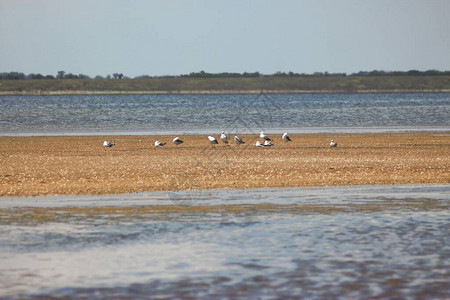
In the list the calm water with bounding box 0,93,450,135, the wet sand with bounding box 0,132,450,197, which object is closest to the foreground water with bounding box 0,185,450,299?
the wet sand with bounding box 0,132,450,197

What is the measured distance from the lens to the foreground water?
471 inches

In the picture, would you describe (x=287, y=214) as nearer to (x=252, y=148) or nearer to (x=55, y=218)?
(x=55, y=218)

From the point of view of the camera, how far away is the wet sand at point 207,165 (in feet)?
80.6

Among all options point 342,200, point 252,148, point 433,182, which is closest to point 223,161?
point 252,148

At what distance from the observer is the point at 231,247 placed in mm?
15016

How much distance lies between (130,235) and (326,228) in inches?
159

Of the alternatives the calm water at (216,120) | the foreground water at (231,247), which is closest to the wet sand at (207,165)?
the foreground water at (231,247)

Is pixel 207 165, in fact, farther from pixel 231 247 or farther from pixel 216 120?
pixel 216 120

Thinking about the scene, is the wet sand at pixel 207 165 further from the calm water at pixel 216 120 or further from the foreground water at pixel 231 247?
the calm water at pixel 216 120

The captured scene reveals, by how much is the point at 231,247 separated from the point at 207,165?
608 inches

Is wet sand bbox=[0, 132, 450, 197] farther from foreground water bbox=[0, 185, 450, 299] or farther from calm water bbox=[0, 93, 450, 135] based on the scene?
calm water bbox=[0, 93, 450, 135]

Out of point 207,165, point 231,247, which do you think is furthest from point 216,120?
point 231,247

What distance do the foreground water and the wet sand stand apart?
2.62 meters

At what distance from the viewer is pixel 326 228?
16953 mm
